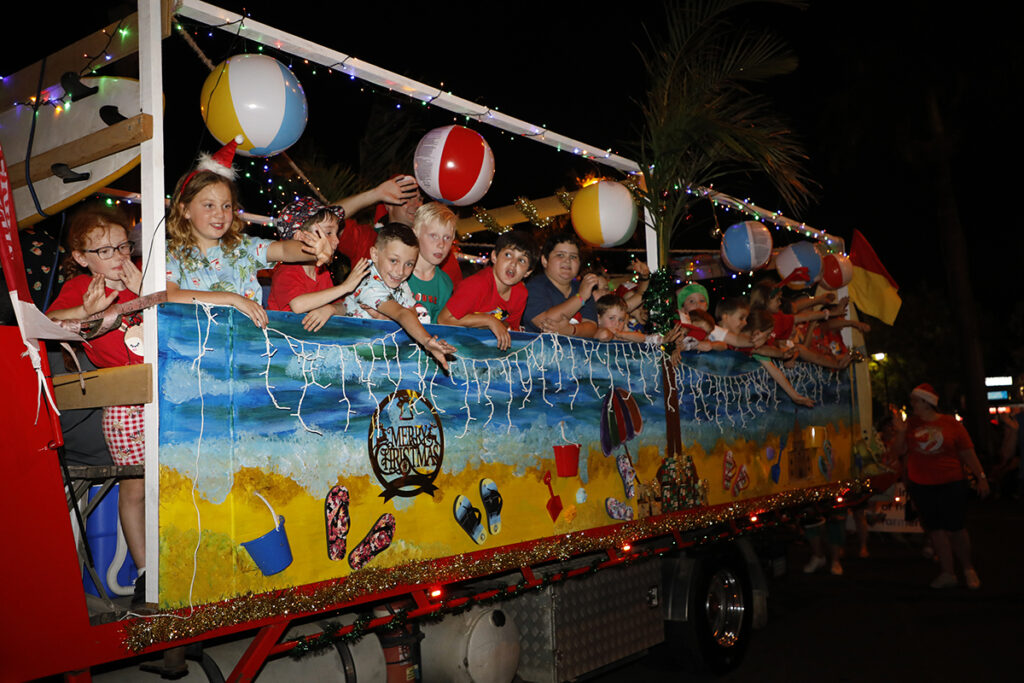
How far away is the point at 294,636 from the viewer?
3.63 m

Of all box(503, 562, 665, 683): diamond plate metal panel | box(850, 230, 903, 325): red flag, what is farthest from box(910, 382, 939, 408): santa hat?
box(503, 562, 665, 683): diamond plate metal panel

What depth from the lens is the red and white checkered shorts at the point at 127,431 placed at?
3297mm

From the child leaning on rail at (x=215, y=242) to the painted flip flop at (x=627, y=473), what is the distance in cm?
236

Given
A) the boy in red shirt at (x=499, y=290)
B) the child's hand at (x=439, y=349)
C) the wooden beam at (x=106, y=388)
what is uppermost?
the boy in red shirt at (x=499, y=290)

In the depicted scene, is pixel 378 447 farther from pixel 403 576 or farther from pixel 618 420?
pixel 618 420

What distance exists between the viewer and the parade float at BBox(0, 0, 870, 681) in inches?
111

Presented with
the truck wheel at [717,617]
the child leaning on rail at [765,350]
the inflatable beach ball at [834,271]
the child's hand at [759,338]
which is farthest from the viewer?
the inflatable beach ball at [834,271]

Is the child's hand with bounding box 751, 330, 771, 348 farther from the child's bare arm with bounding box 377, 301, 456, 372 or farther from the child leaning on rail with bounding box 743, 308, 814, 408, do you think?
the child's bare arm with bounding box 377, 301, 456, 372

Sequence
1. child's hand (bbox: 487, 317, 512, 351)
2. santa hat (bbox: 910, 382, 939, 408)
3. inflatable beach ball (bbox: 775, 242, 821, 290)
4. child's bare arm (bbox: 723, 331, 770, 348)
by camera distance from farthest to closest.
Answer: santa hat (bbox: 910, 382, 939, 408) < inflatable beach ball (bbox: 775, 242, 821, 290) < child's bare arm (bbox: 723, 331, 770, 348) < child's hand (bbox: 487, 317, 512, 351)

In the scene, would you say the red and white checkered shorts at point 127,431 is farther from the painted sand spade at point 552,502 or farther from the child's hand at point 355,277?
the painted sand spade at point 552,502

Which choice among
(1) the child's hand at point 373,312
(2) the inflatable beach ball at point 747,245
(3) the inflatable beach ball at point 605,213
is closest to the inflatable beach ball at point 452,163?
(3) the inflatable beach ball at point 605,213

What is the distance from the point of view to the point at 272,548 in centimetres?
315

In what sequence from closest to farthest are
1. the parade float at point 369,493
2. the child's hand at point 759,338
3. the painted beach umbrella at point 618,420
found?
the parade float at point 369,493
the painted beach umbrella at point 618,420
the child's hand at point 759,338

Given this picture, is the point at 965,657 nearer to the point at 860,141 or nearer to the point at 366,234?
the point at 366,234
